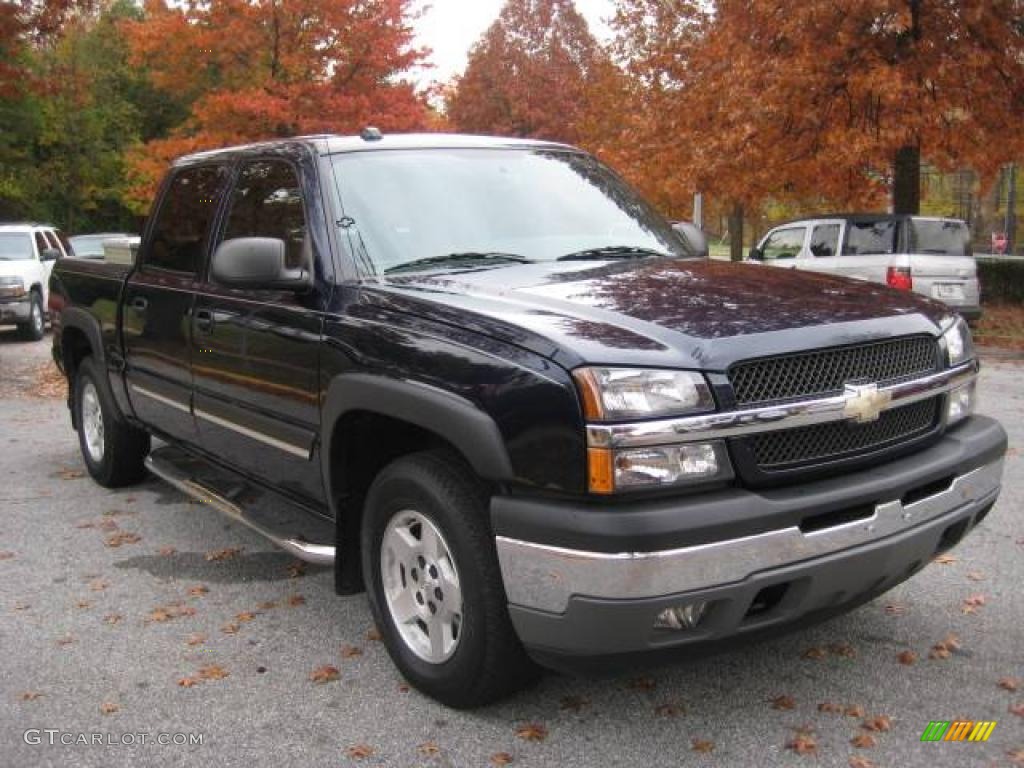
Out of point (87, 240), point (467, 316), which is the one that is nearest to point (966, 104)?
point (467, 316)

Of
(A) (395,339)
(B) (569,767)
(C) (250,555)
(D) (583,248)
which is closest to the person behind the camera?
(B) (569,767)

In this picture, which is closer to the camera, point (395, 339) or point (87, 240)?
point (395, 339)

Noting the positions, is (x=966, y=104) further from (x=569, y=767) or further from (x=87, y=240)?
(x=87, y=240)

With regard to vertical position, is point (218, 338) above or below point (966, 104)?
below

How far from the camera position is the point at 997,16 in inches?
555

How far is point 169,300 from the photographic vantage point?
4.91 meters

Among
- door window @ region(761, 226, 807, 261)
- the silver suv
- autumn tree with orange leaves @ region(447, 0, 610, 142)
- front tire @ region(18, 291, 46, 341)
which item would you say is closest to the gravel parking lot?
the silver suv

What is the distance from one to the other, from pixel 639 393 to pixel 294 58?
1744cm

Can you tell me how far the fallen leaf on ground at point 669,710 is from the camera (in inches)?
131

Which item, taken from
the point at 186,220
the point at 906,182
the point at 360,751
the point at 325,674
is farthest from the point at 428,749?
the point at 906,182

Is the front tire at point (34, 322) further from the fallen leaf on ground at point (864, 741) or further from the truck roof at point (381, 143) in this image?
the fallen leaf on ground at point (864, 741)

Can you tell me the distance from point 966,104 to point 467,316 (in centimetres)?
1377

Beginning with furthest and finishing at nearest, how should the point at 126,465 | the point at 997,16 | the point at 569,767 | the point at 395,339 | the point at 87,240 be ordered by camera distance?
the point at 87,240 → the point at 997,16 → the point at 126,465 → the point at 395,339 → the point at 569,767

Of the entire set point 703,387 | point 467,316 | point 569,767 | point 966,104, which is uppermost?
point 966,104
